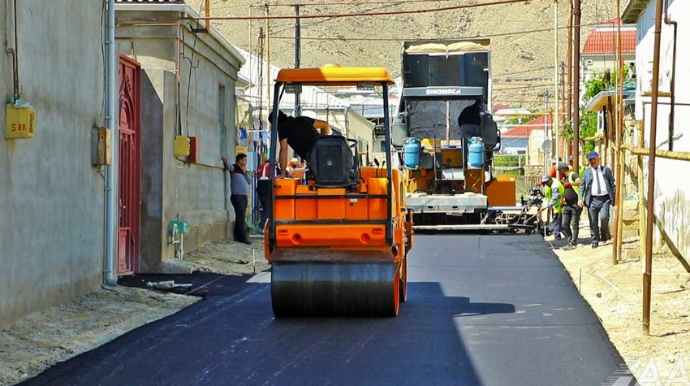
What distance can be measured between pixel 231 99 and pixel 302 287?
1476 centimetres

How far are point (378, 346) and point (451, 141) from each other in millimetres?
17773

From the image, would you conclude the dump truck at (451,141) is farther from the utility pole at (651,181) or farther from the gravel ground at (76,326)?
the utility pole at (651,181)

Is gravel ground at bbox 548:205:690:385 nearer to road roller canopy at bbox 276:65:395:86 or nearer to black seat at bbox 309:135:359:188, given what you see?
black seat at bbox 309:135:359:188

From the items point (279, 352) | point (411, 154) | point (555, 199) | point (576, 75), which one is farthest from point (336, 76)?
point (576, 75)

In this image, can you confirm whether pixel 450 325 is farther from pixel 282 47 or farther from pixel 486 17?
pixel 486 17

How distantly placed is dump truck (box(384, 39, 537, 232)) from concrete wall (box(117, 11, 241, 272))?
14.9ft

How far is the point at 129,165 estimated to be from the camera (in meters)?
18.3

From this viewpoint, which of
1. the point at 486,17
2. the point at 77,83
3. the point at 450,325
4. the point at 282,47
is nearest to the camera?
the point at 450,325

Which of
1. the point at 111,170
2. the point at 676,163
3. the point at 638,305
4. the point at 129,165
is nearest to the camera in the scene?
the point at 638,305

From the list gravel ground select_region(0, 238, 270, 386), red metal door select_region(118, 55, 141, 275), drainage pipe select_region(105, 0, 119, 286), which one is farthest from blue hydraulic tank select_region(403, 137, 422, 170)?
gravel ground select_region(0, 238, 270, 386)

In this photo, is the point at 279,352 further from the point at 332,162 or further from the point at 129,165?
the point at 129,165

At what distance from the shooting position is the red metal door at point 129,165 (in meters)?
17.9

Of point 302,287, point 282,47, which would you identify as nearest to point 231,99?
point 302,287

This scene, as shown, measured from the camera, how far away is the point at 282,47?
137625 mm
